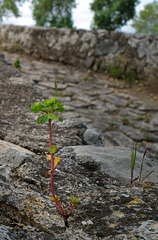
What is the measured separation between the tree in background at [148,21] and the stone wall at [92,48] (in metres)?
17.1

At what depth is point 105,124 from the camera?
3891 millimetres

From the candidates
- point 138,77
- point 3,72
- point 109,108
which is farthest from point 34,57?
point 3,72

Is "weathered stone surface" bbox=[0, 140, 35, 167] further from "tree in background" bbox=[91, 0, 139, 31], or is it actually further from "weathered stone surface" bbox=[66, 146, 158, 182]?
"tree in background" bbox=[91, 0, 139, 31]


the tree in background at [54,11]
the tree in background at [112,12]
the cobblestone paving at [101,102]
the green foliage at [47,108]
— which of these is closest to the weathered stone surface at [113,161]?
the green foliage at [47,108]

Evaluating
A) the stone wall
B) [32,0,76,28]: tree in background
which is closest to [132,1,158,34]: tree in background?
[32,0,76,28]: tree in background

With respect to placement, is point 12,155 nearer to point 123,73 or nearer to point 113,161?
point 113,161

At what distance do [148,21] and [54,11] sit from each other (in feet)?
41.7

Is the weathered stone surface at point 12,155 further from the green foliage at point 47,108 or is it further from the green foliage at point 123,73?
the green foliage at point 123,73

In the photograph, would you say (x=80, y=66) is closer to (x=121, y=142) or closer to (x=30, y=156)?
(x=121, y=142)

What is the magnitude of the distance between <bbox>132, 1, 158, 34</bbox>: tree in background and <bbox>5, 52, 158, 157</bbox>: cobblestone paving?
59.0 feet

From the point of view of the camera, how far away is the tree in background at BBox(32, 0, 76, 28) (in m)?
13.1

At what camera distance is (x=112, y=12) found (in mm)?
10711

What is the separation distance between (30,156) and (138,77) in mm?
5490

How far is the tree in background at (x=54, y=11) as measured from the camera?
1305 centimetres
